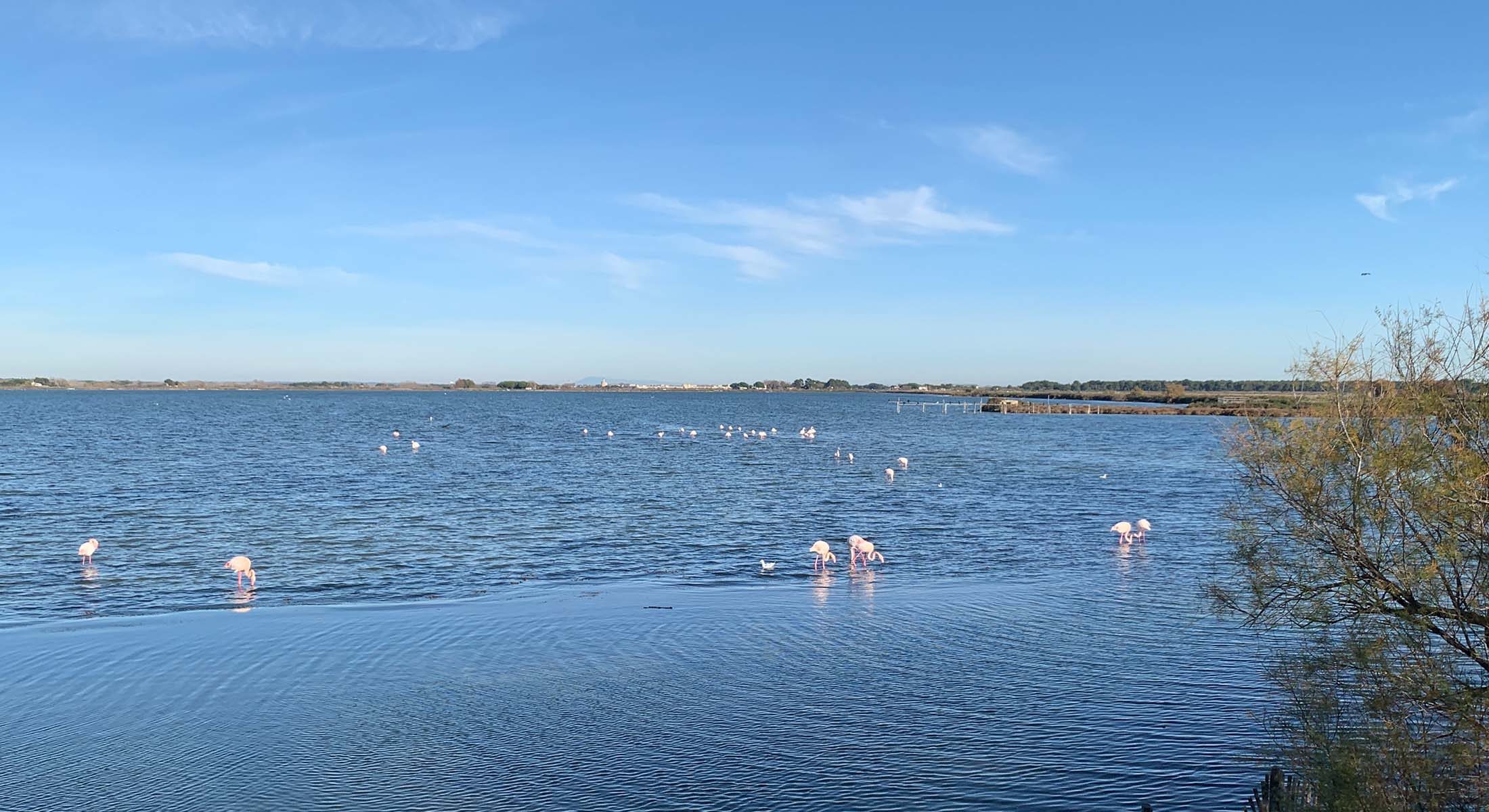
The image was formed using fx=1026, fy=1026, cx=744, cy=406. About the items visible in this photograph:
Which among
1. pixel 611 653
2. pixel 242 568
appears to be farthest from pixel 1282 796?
pixel 242 568

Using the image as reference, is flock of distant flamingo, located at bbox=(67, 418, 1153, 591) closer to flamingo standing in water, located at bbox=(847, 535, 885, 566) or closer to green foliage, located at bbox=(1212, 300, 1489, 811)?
flamingo standing in water, located at bbox=(847, 535, 885, 566)

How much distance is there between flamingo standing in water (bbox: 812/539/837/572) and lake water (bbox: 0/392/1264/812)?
23.2 inches

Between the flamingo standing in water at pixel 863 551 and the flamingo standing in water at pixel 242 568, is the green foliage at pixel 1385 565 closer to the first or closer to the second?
the flamingo standing in water at pixel 863 551

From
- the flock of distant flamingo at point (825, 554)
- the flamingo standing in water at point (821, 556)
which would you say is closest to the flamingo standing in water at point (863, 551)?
the flock of distant flamingo at point (825, 554)

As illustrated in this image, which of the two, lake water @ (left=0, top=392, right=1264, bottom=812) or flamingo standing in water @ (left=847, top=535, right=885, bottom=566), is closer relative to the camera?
lake water @ (left=0, top=392, right=1264, bottom=812)

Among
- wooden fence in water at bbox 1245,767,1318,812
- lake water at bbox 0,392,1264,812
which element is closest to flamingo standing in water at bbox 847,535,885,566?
lake water at bbox 0,392,1264,812

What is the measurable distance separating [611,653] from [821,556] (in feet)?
29.8

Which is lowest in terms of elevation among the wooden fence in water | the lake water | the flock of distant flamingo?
the lake water

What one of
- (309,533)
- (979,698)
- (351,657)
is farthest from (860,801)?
(309,533)

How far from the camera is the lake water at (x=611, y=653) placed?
11.2 meters

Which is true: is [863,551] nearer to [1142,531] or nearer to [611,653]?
[1142,531]

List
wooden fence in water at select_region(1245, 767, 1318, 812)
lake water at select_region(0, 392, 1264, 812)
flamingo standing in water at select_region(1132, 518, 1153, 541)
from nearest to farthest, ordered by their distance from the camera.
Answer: wooden fence in water at select_region(1245, 767, 1318, 812)
lake water at select_region(0, 392, 1264, 812)
flamingo standing in water at select_region(1132, 518, 1153, 541)

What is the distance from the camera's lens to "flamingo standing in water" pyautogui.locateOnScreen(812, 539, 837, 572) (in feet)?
79.0

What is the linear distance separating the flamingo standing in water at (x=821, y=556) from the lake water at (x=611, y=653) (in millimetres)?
589
